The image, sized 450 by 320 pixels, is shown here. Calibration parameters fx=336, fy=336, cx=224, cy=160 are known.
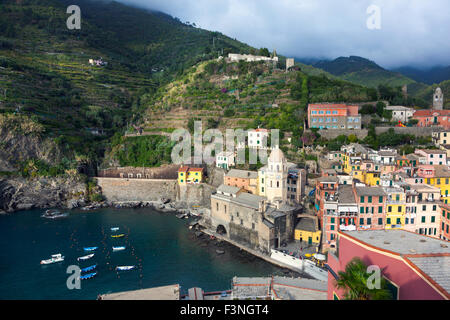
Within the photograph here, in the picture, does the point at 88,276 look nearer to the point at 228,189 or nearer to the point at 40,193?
the point at 228,189

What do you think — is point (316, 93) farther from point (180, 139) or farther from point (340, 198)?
point (340, 198)

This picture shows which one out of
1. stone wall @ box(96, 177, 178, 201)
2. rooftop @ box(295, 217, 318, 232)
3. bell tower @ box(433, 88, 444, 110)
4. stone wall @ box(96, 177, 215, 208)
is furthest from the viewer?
bell tower @ box(433, 88, 444, 110)

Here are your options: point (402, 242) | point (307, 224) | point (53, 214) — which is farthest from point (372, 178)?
point (53, 214)

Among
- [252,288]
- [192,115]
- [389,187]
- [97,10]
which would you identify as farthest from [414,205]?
[97,10]

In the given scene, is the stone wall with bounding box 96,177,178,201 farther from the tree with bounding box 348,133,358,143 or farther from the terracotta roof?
the terracotta roof

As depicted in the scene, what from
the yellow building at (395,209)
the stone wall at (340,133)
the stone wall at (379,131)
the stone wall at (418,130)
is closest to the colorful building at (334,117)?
the stone wall at (340,133)

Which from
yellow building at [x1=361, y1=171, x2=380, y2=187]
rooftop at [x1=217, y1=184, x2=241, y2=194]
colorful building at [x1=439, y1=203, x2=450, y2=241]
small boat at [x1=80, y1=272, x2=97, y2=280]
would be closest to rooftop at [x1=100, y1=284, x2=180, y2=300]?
small boat at [x1=80, y1=272, x2=97, y2=280]

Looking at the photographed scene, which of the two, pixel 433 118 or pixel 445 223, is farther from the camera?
pixel 433 118
